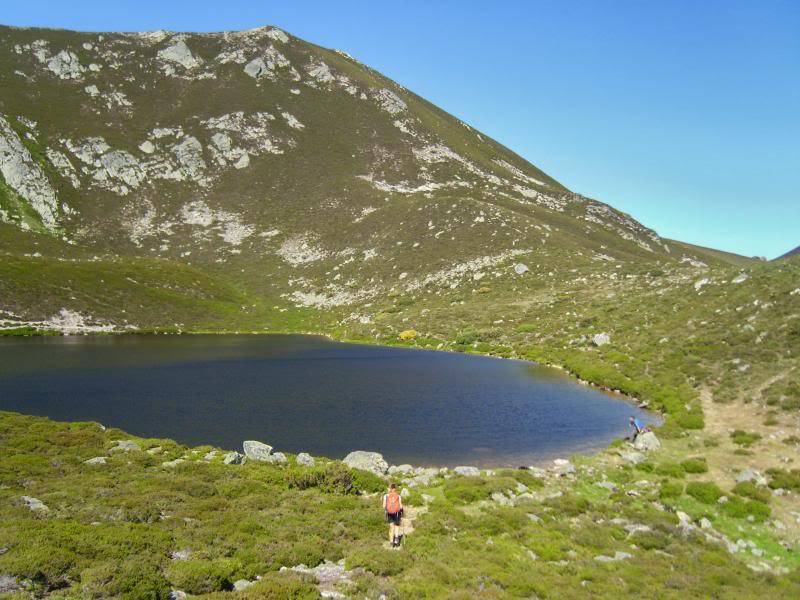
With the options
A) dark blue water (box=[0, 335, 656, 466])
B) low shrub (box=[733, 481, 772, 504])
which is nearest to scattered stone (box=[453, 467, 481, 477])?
dark blue water (box=[0, 335, 656, 466])

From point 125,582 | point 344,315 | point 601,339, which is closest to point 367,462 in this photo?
point 125,582

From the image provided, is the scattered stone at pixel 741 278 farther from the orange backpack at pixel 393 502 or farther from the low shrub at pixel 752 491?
the orange backpack at pixel 393 502

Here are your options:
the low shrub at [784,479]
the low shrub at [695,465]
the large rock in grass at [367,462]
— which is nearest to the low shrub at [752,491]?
the low shrub at [784,479]

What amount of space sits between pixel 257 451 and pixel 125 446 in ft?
27.3

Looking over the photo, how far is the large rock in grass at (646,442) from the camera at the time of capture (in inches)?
1237

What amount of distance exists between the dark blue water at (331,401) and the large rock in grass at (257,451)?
2.83m

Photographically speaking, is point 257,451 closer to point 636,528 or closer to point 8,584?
point 8,584

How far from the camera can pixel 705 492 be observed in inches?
931

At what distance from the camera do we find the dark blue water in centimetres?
3391

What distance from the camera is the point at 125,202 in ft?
482

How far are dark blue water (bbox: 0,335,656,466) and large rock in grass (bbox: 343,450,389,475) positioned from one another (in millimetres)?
2550

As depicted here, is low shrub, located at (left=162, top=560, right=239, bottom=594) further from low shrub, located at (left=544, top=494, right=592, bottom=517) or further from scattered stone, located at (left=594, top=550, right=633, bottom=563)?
low shrub, located at (left=544, top=494, right=592, bottom=517)

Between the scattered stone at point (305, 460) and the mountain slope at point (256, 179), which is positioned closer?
the scattered stone at point (305, 460)

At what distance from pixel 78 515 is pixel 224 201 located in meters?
148
